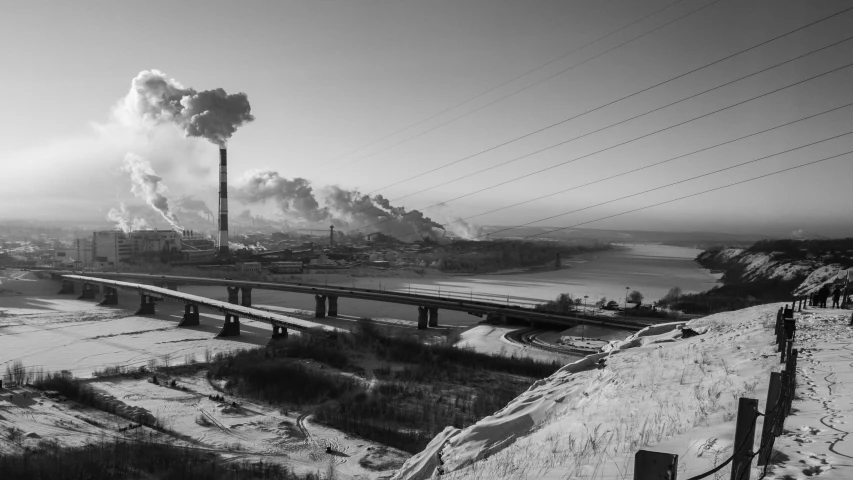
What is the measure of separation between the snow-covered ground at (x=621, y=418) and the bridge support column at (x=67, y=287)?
73865 mm

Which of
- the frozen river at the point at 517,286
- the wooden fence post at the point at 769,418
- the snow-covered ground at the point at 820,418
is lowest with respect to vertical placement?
the frozen river at the point at 517,286

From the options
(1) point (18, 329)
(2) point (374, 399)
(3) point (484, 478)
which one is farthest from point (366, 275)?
(3) point (484, 478)

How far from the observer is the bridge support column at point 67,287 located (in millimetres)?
66875

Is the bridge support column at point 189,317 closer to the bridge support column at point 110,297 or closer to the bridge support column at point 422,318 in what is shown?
the bridge support column at point 422,318

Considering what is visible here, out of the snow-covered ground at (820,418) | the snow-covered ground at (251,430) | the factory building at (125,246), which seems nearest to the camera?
the snow-covered ground at (820,418)

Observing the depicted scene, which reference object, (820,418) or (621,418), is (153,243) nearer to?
(621,418)

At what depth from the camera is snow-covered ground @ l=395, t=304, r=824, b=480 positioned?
559 cm

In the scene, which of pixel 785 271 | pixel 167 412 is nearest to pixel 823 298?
pixel 167 412

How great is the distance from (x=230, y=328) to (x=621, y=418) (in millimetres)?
35962

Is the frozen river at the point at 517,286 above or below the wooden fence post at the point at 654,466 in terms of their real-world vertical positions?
below

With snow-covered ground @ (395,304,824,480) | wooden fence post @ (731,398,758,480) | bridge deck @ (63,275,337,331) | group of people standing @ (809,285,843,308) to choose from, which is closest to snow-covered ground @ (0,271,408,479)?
bridge deck @ (63,275,337,331)

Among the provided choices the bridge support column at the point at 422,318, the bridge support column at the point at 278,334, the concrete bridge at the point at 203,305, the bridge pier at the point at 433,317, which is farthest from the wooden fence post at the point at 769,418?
the bridge pier at the point at 433,317

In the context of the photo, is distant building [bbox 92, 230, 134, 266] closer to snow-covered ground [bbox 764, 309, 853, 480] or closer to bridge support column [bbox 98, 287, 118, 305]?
bridge support column [bbox 98, 287, 118, 305]

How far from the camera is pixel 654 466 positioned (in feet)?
9.12
